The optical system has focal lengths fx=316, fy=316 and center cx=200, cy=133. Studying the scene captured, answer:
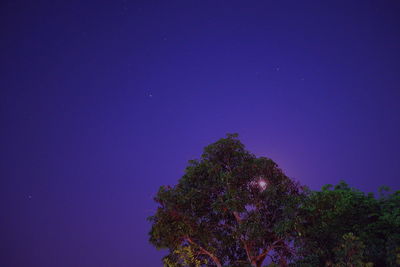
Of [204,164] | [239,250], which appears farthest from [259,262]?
[204,164]

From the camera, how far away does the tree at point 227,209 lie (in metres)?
15.7

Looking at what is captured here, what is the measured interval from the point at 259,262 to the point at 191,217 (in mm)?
4558

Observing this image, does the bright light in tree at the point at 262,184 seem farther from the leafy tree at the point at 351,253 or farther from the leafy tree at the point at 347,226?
the leafy tree at the point at 351,253

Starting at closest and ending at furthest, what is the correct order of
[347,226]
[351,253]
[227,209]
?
[351,253] → [227,209] → [347,226]

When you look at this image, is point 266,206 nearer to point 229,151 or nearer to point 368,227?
point 229,151

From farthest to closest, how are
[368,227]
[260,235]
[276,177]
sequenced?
[368,227] < [276,177] < [260,235]

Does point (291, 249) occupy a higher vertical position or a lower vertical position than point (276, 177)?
lower

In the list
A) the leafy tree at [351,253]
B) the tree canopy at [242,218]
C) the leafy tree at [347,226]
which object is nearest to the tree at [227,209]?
the tree canopy at [242,218]

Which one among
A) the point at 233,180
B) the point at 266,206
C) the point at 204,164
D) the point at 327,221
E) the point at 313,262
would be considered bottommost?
the point at 313,262

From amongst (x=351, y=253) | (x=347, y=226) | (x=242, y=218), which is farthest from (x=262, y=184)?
(x=347, y=226)

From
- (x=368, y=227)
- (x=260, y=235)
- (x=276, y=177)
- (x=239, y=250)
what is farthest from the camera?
(x=368, y=227)

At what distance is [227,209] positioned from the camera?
16.2 m

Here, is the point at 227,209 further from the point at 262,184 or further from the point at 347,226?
the point at 347,226

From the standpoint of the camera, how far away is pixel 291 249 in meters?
17.2
